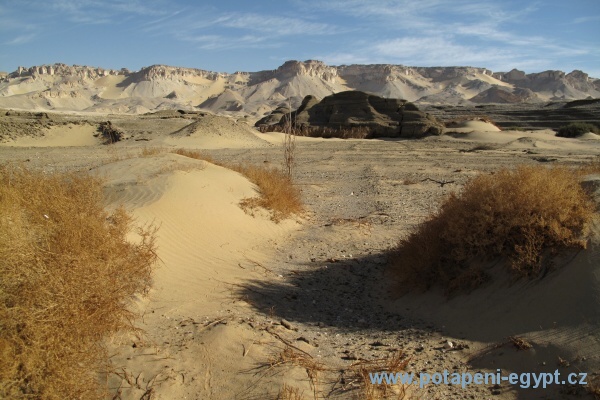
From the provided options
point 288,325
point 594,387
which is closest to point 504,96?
point 288,325

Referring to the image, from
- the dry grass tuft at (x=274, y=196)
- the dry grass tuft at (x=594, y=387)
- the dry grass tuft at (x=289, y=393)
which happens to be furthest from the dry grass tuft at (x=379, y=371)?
the dry grass tuft at (x=274, y=196)

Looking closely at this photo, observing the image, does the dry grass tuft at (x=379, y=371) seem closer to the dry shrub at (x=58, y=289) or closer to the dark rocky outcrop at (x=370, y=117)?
the dry shrub at (x=58, y=289)

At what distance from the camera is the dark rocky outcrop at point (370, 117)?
30891mm

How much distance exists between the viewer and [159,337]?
160 inches

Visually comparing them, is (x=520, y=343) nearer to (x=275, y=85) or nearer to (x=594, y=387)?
(x=594, y=387)

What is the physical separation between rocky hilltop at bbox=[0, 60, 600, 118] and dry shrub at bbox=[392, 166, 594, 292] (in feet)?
305

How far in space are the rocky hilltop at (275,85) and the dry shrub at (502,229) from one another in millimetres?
92818

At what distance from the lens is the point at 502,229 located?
471 cm

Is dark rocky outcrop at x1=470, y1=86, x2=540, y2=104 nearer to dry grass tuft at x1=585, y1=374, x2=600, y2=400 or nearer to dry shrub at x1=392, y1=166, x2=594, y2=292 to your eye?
dry shrub at x1=392, y1=166, x2=594, y2=292

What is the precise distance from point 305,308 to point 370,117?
29.1 meters

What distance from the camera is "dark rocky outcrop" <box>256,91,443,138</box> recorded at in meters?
30.9

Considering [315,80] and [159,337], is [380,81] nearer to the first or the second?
[315,80]

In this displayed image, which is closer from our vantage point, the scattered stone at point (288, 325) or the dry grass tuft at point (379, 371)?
the dry grass tuft at point (379, 371)

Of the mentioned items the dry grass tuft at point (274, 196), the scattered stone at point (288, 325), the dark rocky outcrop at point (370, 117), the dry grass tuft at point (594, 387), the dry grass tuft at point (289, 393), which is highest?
the dark rocky outcrop at point (370, 117)
